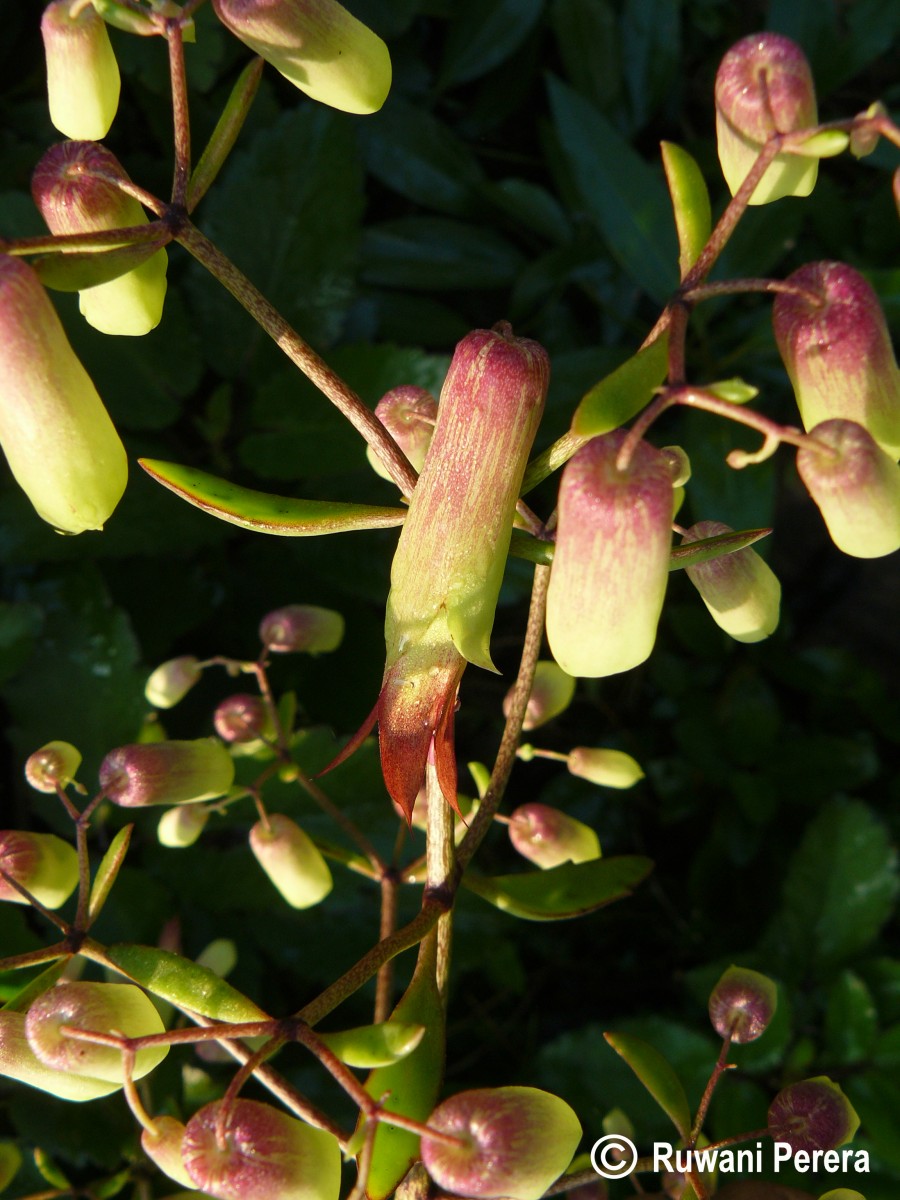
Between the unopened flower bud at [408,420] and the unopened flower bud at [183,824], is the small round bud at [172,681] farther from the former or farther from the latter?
the unopened flower bud at [408,420]

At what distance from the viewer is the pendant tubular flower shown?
1.52 feet

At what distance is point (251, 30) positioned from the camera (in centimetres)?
47

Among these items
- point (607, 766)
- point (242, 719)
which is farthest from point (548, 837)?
point (242, 719)

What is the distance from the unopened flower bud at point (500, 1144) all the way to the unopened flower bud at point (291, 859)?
231mm

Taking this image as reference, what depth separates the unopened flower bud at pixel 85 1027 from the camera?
18.4 inches

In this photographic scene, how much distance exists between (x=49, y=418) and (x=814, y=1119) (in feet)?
1.65

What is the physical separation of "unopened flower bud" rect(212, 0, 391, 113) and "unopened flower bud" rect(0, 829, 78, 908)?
422 mm

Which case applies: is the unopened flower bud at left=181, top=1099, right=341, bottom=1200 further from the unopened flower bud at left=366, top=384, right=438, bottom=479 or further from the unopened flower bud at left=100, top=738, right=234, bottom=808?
the unopened flower bud at left=366, top=384, right=438, bottom=479

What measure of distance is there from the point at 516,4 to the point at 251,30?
1028mm

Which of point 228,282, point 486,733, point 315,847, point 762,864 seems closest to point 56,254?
point 228,282

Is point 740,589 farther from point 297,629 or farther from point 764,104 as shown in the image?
point 297,629

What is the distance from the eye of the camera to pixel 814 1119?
1.77 feet

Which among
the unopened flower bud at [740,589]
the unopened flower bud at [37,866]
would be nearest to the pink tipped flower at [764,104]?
the unopened flower bud at [740,589]

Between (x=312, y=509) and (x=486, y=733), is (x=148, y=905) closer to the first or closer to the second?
(x=486, y=733)
